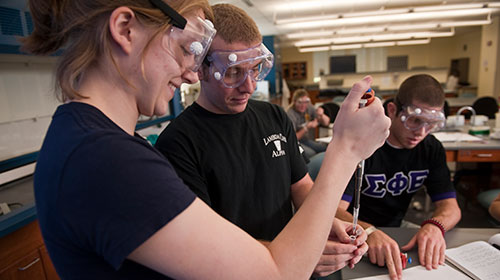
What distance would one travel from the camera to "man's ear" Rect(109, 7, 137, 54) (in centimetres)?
54

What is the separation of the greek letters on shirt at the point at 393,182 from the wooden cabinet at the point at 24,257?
1973mm

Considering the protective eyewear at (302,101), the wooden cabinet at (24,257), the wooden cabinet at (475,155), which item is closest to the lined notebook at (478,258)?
the wooden cabinet at (24,257)

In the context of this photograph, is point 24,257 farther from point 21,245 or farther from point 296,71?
point 296,71

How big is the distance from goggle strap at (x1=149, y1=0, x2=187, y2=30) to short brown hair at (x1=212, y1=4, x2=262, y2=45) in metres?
0.46

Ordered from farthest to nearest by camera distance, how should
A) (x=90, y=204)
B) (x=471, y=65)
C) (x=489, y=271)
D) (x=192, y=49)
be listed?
(x=471, y=65), (x=489, y=271), (x=192, y=49), (x=90, y=204)

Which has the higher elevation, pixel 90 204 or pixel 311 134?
pixel 90 204

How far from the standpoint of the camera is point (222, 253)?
0.50m

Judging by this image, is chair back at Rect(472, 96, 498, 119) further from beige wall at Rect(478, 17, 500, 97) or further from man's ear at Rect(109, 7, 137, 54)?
man's ear at Rect(109, 7, 137, 54)

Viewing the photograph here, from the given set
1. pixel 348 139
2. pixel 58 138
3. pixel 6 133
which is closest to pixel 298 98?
pixel 6 133

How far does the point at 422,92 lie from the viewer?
5.77 feet

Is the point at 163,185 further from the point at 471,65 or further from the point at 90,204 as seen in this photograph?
the point at 471,65

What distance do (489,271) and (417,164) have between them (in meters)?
0.81

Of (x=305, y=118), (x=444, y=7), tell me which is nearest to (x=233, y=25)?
(x=305, y=118)

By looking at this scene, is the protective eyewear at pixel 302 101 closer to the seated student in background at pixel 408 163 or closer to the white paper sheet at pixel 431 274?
the seated student in background at pixel 408 163
